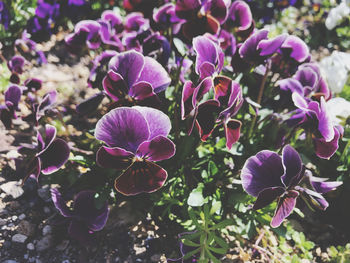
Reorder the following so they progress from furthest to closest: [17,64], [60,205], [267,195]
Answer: [17,64], [60,205], [267,195]

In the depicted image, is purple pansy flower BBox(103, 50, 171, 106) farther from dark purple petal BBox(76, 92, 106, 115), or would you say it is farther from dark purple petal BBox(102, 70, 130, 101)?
dark purple petal BBox(76, 92, 106, 115)

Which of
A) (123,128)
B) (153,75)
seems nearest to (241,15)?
(153,75)

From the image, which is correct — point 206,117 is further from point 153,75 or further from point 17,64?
point 17,64

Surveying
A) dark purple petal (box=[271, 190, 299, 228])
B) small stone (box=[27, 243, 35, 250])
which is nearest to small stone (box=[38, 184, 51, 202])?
small stone (box=[27, 243, 35, 250])

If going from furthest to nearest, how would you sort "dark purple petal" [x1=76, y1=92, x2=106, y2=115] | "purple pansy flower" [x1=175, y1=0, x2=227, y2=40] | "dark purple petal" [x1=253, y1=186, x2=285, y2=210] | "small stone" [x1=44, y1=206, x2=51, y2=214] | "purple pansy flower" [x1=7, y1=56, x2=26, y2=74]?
"purple pansy flower" [x1=7, y1=56, x2=26, y2=74] < "small stone" [x1=44, y1=206, x2=51, y2=214] < "dark purple petal" [x1=76, y1=92, x2=106, y2=115] < "purple pansy flower" [x1=175, y1=0, x2=227, y2=40] < "dark purple petal" [x1=253, y1=186, x2=285, y2=210]

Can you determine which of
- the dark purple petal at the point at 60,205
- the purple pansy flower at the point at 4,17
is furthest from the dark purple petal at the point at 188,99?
the purple pansy flower at the point at 4,17

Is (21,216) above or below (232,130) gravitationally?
below
